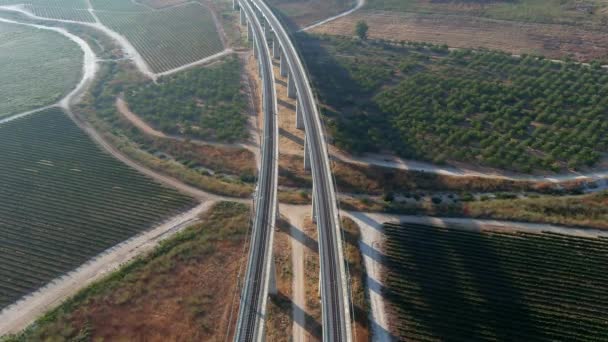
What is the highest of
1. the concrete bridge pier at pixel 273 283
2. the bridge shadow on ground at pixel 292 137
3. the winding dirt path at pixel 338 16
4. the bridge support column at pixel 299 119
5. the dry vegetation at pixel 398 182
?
the winding dirt path at pixel 338 16

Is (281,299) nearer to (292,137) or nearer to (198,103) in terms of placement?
(292,137)

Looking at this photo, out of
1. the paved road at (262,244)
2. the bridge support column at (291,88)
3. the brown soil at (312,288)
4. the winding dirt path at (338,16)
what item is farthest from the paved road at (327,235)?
the winding dirt path at (338,16)

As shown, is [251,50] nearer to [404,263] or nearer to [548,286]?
[404,263]

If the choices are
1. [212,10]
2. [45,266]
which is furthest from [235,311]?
[212,10]

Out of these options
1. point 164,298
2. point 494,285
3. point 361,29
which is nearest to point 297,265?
point 164,298

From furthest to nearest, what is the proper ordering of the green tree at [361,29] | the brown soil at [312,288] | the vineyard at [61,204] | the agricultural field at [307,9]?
the agricultural field at [307,9] → the green tree at [361,29] → the vineyard at [61,204] → the brown soil at [312,288]

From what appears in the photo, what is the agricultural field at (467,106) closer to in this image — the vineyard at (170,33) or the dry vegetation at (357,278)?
the dry vegetation at (357,278)

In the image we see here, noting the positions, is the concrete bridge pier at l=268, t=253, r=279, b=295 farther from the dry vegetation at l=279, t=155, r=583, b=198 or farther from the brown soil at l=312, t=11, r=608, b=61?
the brown soil at l=312, t=11, r=608, b=61
